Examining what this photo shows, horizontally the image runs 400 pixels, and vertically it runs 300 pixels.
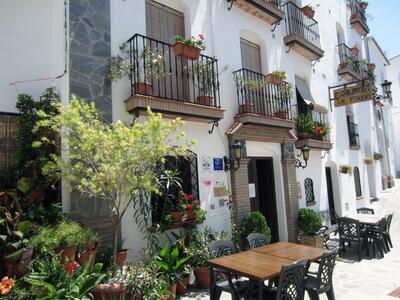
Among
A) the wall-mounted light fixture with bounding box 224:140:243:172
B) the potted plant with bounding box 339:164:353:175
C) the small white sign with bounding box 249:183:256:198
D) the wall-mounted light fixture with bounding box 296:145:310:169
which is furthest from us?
the potted plant with bounding box 339:164:353:175

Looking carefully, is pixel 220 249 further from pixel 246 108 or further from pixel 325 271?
pixel 246 108

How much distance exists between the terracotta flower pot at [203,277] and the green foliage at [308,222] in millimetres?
4438

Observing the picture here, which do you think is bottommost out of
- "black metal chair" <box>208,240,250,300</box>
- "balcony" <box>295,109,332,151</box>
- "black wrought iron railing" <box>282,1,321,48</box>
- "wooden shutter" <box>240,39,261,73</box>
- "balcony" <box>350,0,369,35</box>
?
"black metal chair" <box>208,240,250,300</box>

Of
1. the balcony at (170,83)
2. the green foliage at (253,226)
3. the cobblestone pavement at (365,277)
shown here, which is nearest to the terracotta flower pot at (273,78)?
the balcony at (170,83)

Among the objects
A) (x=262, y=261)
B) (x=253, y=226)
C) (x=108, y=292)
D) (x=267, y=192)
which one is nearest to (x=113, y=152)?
(x=108, y=292)

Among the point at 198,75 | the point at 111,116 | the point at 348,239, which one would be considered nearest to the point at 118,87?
the point at 111,116

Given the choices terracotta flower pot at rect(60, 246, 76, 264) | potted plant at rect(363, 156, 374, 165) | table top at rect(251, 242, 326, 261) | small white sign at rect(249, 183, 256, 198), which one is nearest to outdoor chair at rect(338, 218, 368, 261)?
small white sign at rect(249, 183, 256, 198)

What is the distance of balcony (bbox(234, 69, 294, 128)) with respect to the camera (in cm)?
854

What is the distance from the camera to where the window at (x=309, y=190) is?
1099 cm

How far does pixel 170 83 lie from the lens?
738cm

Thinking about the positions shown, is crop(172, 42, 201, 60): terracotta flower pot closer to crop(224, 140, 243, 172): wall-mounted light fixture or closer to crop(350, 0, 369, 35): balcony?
crop(224, 140, 243, 172): wall-mounted light fixture

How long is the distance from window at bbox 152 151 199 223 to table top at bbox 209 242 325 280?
1856 mm

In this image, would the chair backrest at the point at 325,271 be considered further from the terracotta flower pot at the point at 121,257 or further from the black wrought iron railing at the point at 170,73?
the black wrought iron railing at the point at 170,73

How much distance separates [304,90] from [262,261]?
27.7 feet
